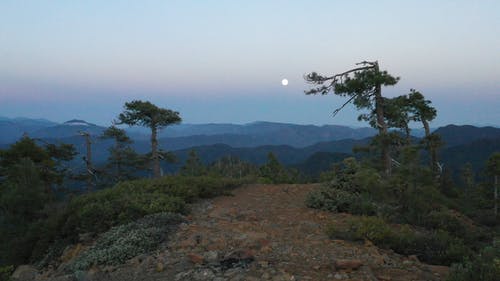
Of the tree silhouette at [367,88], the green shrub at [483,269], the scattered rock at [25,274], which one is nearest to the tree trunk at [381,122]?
the tree silhouette at [367,88]

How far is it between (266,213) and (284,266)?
3873mm

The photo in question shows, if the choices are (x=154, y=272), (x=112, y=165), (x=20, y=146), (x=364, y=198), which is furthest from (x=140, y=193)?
(x=112, y=165)

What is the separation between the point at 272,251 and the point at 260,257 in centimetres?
40

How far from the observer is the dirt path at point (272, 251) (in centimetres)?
539

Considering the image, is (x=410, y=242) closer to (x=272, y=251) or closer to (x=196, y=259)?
(x=272, y=251)

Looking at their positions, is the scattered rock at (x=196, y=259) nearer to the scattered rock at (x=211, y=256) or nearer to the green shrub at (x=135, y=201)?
the scattered rock at (x=211, y=256)

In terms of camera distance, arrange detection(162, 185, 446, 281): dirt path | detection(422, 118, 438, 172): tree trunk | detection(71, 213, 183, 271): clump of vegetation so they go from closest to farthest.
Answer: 1. detection(162, 185, 446, 281): dirt path
2. detection(71, 213, 183, 271): clump of vegetation
3. detection(422, 118, 438, 172): tree trunk

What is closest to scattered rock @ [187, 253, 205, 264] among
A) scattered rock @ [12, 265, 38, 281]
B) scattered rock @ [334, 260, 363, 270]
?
scattered rock @ [334, 260, 363, 270]

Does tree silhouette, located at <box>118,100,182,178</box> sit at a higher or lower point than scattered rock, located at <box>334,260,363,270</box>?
higher

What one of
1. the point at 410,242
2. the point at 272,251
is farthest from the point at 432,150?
the point at 272,251

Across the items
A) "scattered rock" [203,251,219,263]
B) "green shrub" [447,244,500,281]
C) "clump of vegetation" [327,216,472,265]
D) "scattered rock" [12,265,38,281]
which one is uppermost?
"green shrub" [447,244,500,281]

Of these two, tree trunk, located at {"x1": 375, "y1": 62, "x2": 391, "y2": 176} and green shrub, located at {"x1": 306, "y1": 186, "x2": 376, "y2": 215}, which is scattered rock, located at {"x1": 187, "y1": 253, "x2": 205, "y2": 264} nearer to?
green shrub, located at {"x1": 306, "y1": 186, "x2": 376, "y2": 215}

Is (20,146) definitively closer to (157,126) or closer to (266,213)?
(157,126)

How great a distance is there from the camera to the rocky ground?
17.7 ft
